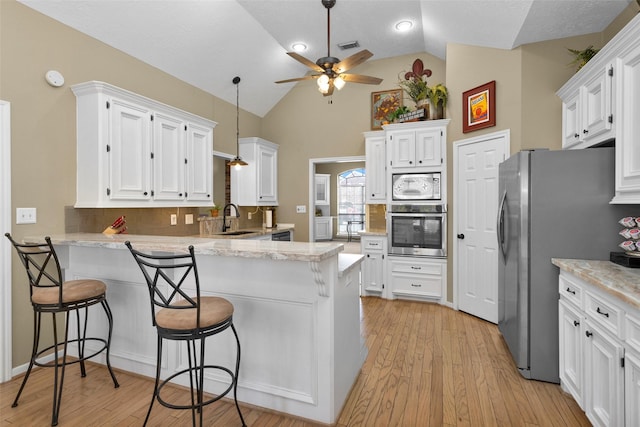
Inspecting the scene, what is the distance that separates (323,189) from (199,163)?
276 inches

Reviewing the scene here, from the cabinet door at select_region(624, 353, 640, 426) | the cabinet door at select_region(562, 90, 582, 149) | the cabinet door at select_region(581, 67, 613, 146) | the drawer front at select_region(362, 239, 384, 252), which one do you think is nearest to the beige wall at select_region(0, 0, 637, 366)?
the cabinet door at select_region(562, 90, 582, 149)

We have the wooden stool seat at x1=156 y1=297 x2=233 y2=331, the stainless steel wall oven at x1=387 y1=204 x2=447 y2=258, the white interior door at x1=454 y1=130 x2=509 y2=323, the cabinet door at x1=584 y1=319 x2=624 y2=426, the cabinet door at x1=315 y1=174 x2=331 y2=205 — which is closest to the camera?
the cabinet door at x1=584 y1=319 x2=624 y2=426

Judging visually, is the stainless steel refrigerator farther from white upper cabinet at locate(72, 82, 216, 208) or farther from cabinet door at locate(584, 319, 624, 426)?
white upper cabinet at locate(72, 82, 216, 208)

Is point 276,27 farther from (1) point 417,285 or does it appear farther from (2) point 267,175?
(1) point 417,285

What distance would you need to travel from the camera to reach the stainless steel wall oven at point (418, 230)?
429 centimetres

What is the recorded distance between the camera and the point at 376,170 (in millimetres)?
4809

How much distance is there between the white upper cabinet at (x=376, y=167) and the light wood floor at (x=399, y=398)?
7.50ft

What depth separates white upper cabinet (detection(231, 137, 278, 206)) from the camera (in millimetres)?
5266

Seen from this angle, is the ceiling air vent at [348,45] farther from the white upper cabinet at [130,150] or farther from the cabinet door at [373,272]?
the cabinet door at [373,272]

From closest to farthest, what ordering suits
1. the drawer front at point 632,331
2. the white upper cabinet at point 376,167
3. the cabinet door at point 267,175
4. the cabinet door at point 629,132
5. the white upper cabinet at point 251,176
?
the drawer front at point 632,331 < the cabinet door at point 629,132 < the white upper cabinet at point 376,167 < the white upper cabinet at point 251,176 < the cabinet door at point 267,175

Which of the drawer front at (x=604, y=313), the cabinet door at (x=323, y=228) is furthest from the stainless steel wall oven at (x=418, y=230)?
the cabinet door at (x=323, y=228)

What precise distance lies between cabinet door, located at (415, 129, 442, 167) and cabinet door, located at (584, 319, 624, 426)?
2.77 metres

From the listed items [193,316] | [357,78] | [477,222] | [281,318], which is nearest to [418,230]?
[477,222]

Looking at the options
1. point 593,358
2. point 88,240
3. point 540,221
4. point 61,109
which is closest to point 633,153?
point 540,221
